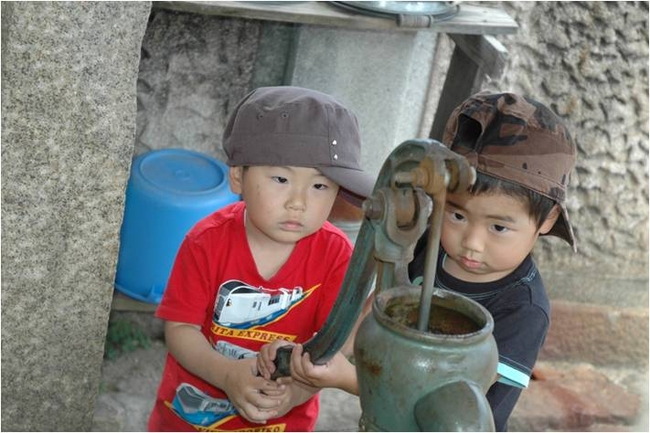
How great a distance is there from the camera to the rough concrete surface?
11.0ft

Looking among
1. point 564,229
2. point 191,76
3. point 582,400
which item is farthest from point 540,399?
point 564,229

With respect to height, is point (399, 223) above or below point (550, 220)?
above

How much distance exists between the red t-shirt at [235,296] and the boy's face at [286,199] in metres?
0.12

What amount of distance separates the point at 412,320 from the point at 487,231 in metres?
0.75

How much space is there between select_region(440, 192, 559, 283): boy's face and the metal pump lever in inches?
24.0

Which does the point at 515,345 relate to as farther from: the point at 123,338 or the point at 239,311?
the point at 123,338

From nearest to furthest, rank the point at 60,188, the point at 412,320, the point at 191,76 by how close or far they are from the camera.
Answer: the point at 412,320 → the point at 60,188 → the point at 191,76

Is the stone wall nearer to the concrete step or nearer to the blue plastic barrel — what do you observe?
the concrete step

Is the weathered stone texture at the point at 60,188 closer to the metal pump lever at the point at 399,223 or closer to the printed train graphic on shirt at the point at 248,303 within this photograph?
the printed train graphic on shirt at the point at 248,303

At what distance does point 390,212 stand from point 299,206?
2.90 ft

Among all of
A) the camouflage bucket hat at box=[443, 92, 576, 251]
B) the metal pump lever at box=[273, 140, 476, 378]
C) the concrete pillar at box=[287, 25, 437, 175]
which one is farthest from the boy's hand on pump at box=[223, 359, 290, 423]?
the concrete pillar at box=[287, 25, 437, 175]

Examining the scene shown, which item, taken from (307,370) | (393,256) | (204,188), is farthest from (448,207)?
(204,188)

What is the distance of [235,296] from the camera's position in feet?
6.95

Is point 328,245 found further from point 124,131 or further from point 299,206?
point 124,131
